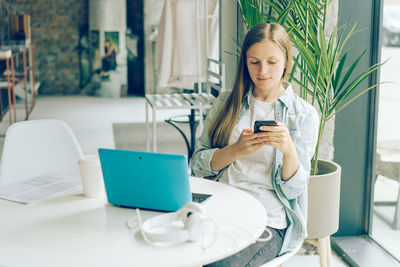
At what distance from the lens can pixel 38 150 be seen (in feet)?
7.92

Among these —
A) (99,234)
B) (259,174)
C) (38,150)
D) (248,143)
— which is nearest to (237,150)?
(248,143)

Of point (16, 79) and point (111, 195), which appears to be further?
point (16, 79)

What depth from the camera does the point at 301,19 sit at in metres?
2.33

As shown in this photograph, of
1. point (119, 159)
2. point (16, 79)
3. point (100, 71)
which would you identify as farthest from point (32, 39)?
point (119, 159)

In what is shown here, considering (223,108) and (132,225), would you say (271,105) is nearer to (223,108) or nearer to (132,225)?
(223,108)

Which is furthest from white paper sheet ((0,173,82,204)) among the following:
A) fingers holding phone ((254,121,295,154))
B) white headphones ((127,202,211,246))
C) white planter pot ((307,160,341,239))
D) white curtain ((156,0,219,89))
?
white curtain ((156,0,219,89))

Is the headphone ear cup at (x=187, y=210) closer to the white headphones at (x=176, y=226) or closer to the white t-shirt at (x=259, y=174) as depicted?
the white headphones at (x=176, y=226)

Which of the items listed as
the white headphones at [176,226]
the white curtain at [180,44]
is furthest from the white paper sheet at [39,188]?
the white curtain at [180,44]

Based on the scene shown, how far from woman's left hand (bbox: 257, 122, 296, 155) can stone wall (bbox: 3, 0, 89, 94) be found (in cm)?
868

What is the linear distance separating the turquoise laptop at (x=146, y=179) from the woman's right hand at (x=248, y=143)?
35 cm

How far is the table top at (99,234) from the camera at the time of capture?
1.24 metres

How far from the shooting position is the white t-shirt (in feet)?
6.10

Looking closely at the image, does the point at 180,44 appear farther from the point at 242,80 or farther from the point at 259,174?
the point at 259,174

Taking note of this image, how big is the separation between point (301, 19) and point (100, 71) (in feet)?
24.4
